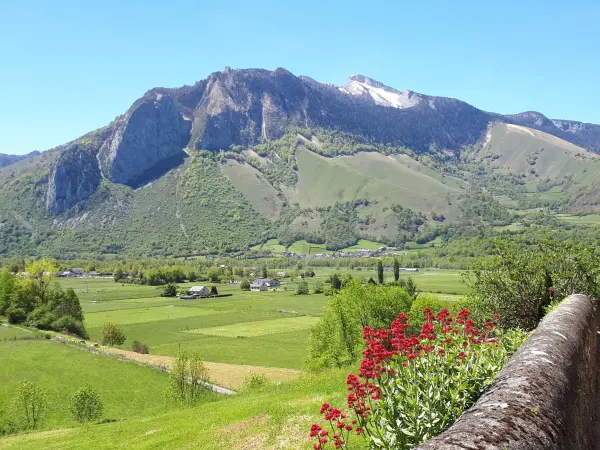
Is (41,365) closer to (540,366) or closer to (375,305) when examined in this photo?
(375,305)

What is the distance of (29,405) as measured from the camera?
47.0 m

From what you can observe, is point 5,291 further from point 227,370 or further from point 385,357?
point 385,357

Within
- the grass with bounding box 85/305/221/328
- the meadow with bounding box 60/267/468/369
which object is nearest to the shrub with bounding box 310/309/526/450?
the meadow with bounding box 60/267/468/369

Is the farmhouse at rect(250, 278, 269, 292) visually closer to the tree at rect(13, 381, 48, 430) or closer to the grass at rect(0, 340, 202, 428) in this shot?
the grass at rect(0, 340, 202, 428)

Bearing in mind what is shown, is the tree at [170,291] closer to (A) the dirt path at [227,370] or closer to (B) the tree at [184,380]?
(A) the dirt path at [227,370]

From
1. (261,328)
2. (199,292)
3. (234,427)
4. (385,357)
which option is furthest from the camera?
(199,292)

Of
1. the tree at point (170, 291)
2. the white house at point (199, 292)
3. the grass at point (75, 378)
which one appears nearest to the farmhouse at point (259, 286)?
the white house at point (199, 292)

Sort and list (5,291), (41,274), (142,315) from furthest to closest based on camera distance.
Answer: (142,315) < (41,274) < (5,291)

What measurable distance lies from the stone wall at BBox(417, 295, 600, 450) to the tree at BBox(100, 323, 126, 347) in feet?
295

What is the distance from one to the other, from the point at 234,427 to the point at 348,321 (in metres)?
35.9

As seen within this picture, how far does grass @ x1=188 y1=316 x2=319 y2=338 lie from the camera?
321ft

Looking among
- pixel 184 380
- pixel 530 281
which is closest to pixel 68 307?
pixel 184 380

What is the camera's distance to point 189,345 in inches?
3477

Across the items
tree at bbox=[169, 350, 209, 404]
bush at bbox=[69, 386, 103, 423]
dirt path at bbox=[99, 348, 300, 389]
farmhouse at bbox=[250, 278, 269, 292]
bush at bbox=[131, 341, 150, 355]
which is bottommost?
farmhouse at bbox=[250, 278, 269, 292]
